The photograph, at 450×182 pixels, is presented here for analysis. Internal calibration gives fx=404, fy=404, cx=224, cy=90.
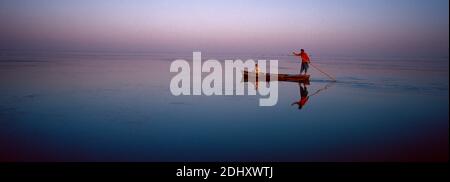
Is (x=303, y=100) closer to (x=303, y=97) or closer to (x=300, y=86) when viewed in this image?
(x=303, y=97)

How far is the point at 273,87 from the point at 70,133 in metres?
10.6

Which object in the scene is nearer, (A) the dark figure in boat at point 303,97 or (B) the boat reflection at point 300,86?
(A) the dark figure in boat at point 303,97

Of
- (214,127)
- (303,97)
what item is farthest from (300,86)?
(214,127)

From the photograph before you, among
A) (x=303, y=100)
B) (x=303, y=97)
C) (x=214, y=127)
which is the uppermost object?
(x=303, y=97)

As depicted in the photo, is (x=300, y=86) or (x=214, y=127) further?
(x=300, y=86)

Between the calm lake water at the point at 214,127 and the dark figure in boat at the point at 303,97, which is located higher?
the dark figure in boat at the point at 303,97

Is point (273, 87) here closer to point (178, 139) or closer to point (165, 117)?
point (165, 117)

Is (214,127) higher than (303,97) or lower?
lower

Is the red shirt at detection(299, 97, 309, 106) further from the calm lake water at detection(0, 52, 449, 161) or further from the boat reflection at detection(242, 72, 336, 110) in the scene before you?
the calm lake water at detection(0, 52, 449, 161)

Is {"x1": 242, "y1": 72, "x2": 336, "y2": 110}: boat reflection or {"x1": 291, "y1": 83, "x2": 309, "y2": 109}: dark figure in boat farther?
{"x1": 242, "y1": 72, "x2": 336, "y2": 110}: boat reflection

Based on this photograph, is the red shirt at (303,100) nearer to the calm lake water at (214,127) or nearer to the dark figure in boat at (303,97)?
the dark figure in boat at (303,97)

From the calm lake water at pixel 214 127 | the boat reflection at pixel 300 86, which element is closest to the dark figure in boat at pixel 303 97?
the boat reflection at pixel 300 86

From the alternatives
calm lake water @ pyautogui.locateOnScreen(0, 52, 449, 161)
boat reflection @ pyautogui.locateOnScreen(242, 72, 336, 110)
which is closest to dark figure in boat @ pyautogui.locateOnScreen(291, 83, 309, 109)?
boat reflection @ pyautogui.locateOnScreen(242, 72, 336, 110)
